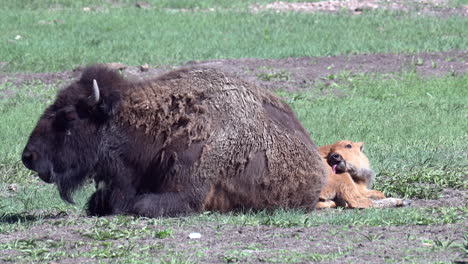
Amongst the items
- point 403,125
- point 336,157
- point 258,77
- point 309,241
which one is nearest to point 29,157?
point 309,241

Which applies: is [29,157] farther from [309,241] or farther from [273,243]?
[309,241]

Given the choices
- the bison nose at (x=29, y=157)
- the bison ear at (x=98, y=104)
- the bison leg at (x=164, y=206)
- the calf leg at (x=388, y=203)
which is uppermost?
the bison ear at (x=98, y=104)

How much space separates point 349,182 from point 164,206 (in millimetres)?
1938

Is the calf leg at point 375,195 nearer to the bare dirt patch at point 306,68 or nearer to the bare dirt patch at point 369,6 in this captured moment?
the bare dirt patch at point 306,68

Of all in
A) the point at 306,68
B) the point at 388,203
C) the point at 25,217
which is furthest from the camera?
the point at 306,68

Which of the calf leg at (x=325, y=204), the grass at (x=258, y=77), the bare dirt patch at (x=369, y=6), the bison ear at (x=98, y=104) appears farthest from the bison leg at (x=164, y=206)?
the bare dirt patch at (x=369, y=6)

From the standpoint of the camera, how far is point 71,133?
870cm

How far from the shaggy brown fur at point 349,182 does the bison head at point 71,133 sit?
7.17 feet

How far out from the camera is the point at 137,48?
66.7ft

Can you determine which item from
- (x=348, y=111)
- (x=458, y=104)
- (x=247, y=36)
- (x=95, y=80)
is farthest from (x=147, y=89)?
(x=247, y=36)

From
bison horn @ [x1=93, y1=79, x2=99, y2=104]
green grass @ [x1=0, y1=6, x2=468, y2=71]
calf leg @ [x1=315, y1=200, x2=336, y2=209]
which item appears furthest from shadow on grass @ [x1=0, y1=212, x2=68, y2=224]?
green grass @ [x1=0, y1=6, x2=468, y2=71]

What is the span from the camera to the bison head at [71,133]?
862 centimetres

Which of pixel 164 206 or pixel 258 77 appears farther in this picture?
pixel 258 77

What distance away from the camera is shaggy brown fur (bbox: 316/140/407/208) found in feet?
30.0
